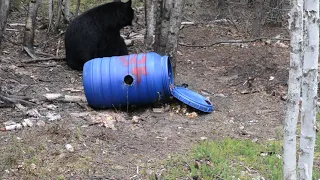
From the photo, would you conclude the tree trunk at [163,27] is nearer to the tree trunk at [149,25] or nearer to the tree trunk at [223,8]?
the tree trunk at [149,25]

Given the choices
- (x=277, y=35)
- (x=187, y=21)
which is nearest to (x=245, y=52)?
(x=277, y=35)

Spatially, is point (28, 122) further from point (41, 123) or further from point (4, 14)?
point (4, 14)

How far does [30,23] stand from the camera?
9.60 meters

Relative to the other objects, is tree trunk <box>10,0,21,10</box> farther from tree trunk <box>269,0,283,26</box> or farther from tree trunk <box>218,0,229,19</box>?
tree trunk <box>269,0,283,26</box>

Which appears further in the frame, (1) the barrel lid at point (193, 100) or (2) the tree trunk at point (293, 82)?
(1) the barrel lid at point (193, 100)

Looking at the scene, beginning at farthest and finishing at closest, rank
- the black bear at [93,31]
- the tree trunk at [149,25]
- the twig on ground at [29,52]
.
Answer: the twig on ground at [29,52] → the black bear at [93,31] → the tree trunk at [149,25]

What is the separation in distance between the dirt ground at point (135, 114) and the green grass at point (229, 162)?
0.85 feet

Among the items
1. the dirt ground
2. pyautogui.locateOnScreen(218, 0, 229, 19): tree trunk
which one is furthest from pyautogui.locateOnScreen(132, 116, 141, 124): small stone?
pyautogui.locateOnScreen(218, 0, 229, 19): tree trunk

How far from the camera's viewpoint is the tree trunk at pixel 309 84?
291cm

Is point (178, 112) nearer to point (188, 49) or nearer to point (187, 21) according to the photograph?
point (188, 49)

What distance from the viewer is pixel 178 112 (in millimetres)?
6617

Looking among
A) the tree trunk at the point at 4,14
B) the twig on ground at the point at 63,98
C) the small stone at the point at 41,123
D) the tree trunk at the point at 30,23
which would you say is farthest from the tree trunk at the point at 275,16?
Result: the small stone at the point at 41,123

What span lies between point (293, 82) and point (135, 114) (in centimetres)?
363

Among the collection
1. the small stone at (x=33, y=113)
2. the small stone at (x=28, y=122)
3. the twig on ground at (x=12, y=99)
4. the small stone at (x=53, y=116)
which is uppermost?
the twig on ground at (x=12, y=99)
